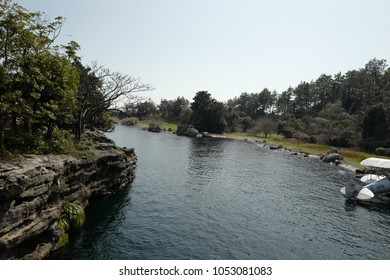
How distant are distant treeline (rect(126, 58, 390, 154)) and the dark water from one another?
39.4m

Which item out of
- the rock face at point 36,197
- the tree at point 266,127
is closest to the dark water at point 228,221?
the rock face at point 36,197

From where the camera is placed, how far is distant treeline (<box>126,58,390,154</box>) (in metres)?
96.2

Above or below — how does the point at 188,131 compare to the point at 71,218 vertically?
above

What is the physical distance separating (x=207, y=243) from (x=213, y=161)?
46664 mm

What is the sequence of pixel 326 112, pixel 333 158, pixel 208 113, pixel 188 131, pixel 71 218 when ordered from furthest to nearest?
pixel 208 113
pixel 188 131
pixel 326 112
pixel 333 158
pixel 71 218

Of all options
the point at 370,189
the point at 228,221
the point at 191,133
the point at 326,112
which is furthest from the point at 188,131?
the point at 228,221

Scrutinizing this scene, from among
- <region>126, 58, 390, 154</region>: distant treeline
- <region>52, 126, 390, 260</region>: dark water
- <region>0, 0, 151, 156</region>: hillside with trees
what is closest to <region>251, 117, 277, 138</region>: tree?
<region>126, 58, 390, 154</region>: distant treeline

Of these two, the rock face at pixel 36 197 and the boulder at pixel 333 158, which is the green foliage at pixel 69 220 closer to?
the rock face at pixel 36 197

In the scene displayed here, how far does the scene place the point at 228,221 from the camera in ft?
109

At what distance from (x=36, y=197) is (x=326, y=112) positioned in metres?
129

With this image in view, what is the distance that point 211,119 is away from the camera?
15425 centimetres

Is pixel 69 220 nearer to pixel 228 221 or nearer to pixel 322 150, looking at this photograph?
pixel 228 221

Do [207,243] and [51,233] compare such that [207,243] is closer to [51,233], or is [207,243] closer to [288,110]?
[51,233]

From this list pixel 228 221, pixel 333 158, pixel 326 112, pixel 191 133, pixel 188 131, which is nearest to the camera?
pixel 228 221
